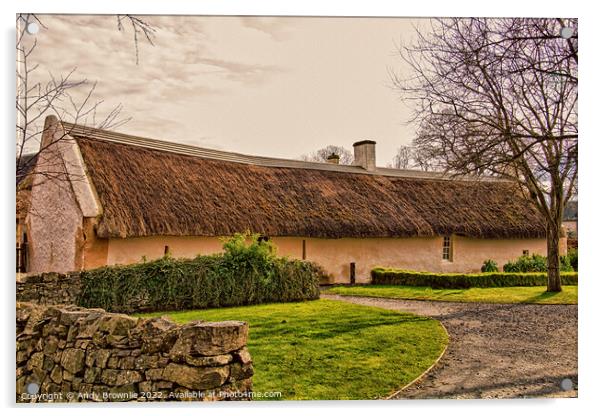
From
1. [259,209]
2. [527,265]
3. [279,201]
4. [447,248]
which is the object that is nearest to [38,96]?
[259,209]

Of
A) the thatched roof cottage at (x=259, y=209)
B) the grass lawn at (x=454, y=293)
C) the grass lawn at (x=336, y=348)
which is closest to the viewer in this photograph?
the grass lawn at (x=336, y=348)

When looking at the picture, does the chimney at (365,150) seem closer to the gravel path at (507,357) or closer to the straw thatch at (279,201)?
the straw thatch at (279,201)

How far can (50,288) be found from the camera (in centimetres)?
550

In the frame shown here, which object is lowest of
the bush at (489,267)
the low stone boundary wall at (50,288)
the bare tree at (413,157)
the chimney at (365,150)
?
the bush at (489,267)

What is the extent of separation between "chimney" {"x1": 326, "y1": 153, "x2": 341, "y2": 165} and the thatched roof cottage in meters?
0.12

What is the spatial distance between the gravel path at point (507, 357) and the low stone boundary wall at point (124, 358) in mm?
1595

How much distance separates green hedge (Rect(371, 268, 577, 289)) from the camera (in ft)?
28.1

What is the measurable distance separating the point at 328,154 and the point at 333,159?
0.76 m

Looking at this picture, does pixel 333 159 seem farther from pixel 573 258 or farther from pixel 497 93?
pixel 573 258

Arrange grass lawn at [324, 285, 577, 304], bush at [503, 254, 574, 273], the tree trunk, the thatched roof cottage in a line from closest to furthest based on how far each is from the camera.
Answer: the thatched roof cottage < the tree trunk < grass lawn at [324, 285, 577, 304] < bush at [503, 254, 574, 273]

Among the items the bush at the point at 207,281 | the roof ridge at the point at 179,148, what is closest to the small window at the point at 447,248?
the roof ridge at the point at 179,148

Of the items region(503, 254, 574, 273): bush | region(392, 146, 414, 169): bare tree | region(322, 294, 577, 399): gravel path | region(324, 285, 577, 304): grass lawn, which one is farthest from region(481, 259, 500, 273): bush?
region(392, 146, 414, 169): bare tree

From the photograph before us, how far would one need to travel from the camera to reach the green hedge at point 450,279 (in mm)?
A: 8562

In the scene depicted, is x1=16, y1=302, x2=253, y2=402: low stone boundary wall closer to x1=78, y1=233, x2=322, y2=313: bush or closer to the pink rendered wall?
x1=78, y1=233, x2=322, y2=313: bush
